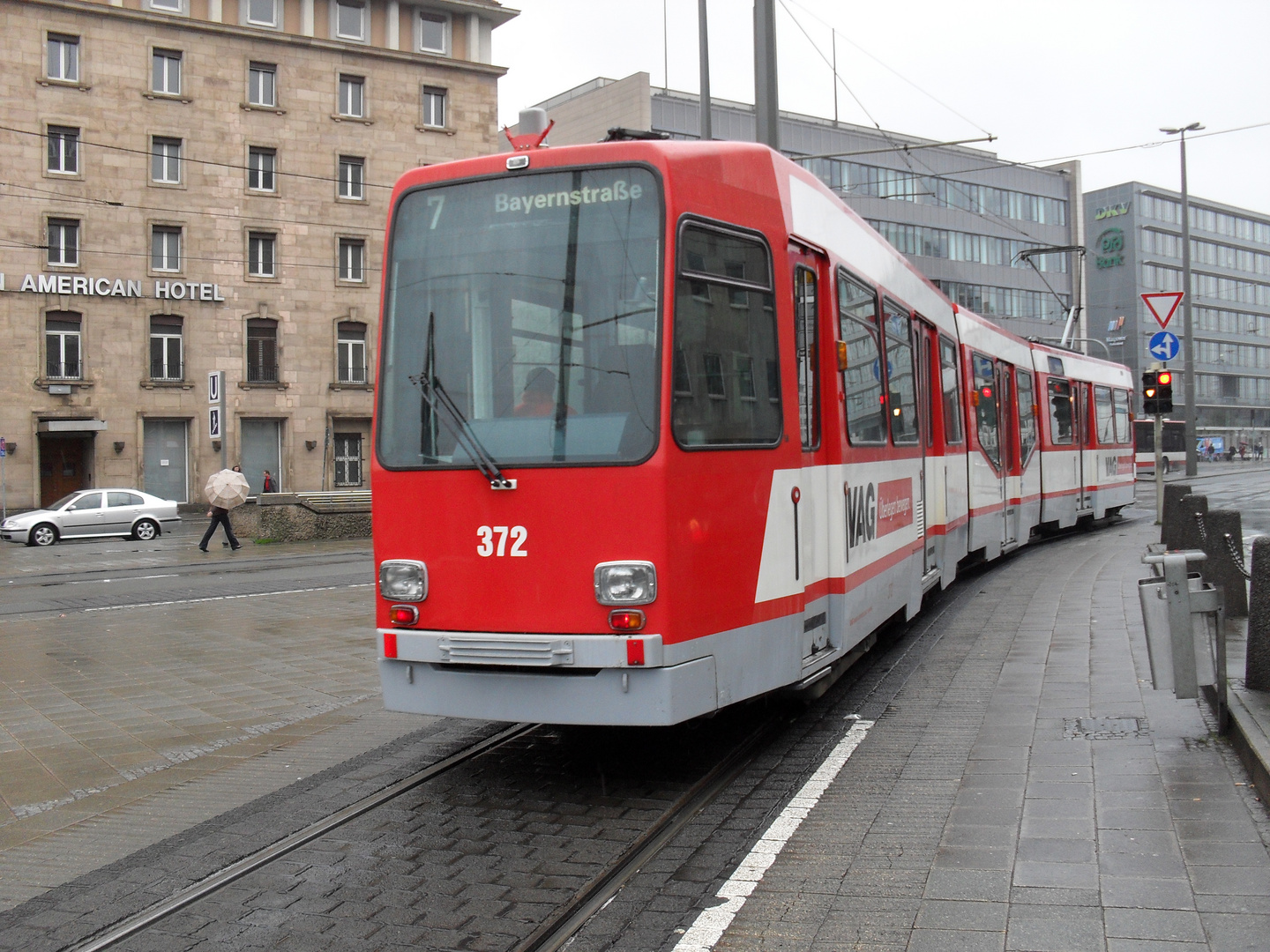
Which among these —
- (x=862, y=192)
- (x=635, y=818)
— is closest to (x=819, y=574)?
(x=635, y=818)

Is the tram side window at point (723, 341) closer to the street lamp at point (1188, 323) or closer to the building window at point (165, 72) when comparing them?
the street lamp at point (1188, 323)

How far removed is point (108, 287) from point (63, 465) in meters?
6.08

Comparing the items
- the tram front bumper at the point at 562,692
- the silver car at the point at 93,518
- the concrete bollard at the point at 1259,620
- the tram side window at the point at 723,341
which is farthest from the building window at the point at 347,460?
the concrete bollard at the point at 1259,620

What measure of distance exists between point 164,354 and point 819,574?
38049 millimetres

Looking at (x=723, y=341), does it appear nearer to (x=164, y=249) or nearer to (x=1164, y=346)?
(x=1164, y=346)

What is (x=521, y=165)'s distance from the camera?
19.5 feet

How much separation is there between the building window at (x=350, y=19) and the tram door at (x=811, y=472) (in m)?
41.2

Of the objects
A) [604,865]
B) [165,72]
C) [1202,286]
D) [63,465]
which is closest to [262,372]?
[63,465]

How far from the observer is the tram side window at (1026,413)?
17672mm

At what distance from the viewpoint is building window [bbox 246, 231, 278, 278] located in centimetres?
4191

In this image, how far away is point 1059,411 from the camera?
2045cm

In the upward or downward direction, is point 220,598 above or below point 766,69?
below

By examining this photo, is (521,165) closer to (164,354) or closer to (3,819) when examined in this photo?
(3,819)

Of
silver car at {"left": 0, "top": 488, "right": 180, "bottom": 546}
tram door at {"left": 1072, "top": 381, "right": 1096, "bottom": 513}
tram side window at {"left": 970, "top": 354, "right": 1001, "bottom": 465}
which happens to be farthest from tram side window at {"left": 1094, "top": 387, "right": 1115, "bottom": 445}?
silver car at {"left": 0, "top": 488, "right": 180, "bottom": 546}
